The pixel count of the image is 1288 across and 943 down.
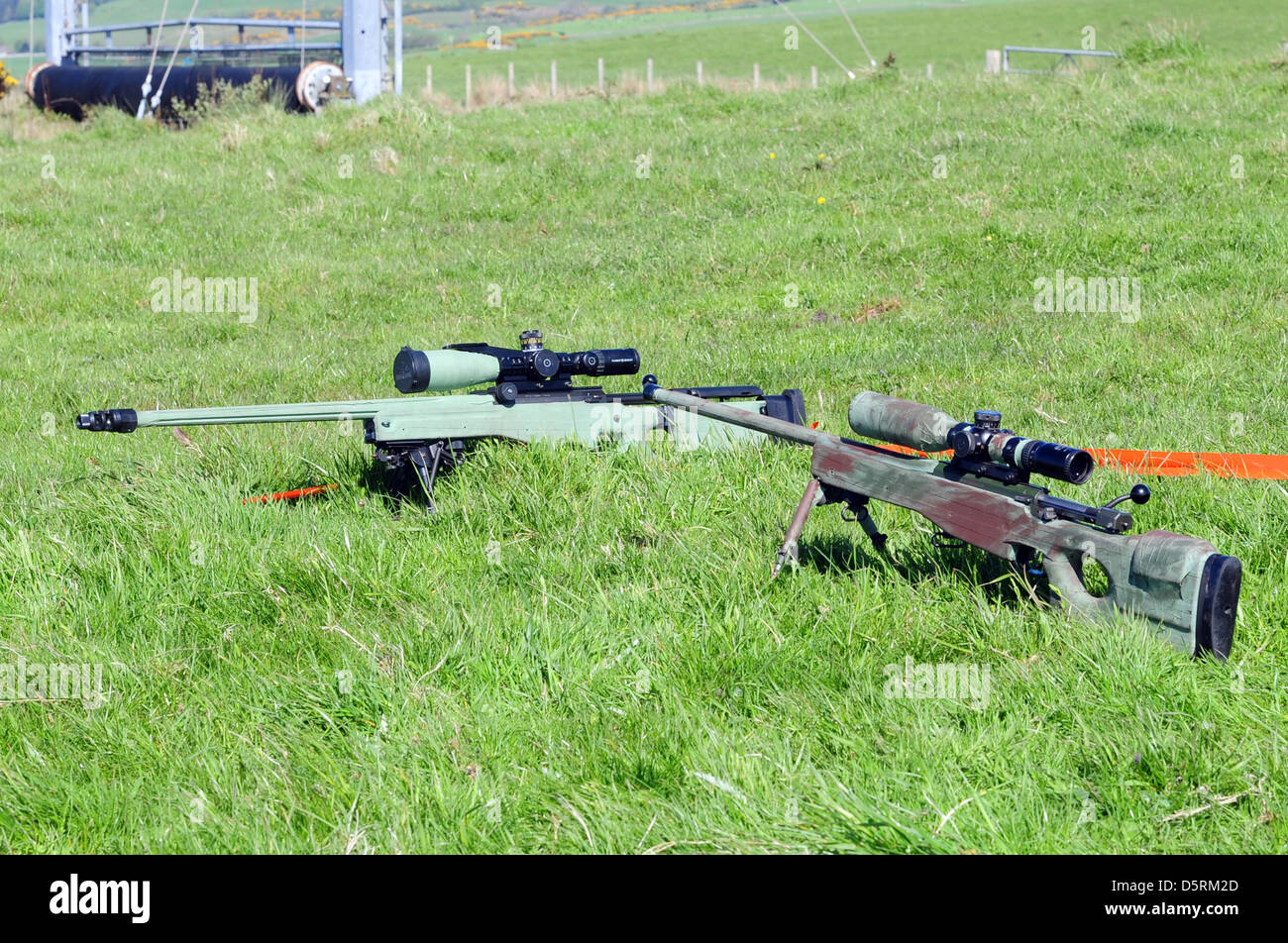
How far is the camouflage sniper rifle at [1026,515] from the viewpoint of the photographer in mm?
A: 3422

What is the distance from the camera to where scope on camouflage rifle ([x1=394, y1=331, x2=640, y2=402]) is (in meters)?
5.55

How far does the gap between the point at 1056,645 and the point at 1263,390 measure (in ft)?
16.2

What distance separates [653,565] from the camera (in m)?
4.80

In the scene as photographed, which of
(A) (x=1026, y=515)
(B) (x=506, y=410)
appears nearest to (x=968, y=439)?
(A) (x=1026, y=515)

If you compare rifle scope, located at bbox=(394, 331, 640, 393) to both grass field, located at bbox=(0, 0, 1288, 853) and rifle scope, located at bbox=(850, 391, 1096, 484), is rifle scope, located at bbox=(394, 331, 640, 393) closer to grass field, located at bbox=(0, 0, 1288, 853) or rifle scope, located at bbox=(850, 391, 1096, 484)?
grass field, located at bbox=(0, 0, 1288, 853)

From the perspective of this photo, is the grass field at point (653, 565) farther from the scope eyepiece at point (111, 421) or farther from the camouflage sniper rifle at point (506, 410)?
the scope eyepiece at point (111, 421)

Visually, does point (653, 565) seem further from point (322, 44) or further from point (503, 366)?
point (322, 44)

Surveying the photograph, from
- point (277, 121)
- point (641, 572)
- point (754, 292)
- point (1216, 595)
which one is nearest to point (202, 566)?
point (641, 572)

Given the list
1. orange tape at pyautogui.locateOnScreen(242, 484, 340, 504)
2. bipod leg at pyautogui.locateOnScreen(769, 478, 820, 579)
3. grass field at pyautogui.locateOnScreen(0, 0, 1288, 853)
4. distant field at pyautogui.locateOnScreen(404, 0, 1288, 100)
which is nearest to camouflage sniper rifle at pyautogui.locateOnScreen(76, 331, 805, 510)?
grass field at pyautogui.locateOnScreen(0, 0, 1288, 853)

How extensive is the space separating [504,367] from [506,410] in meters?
0.22

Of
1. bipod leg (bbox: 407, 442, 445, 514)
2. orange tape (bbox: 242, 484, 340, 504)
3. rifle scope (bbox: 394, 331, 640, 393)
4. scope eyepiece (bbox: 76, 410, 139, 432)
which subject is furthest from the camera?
orange tape (bbox: 242, 484, 340, 504)

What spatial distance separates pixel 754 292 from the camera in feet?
38.6

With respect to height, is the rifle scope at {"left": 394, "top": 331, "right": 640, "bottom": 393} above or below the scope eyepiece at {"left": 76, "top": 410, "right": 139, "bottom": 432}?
above

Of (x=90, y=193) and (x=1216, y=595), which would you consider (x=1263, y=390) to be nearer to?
(x=1216, y=595)
